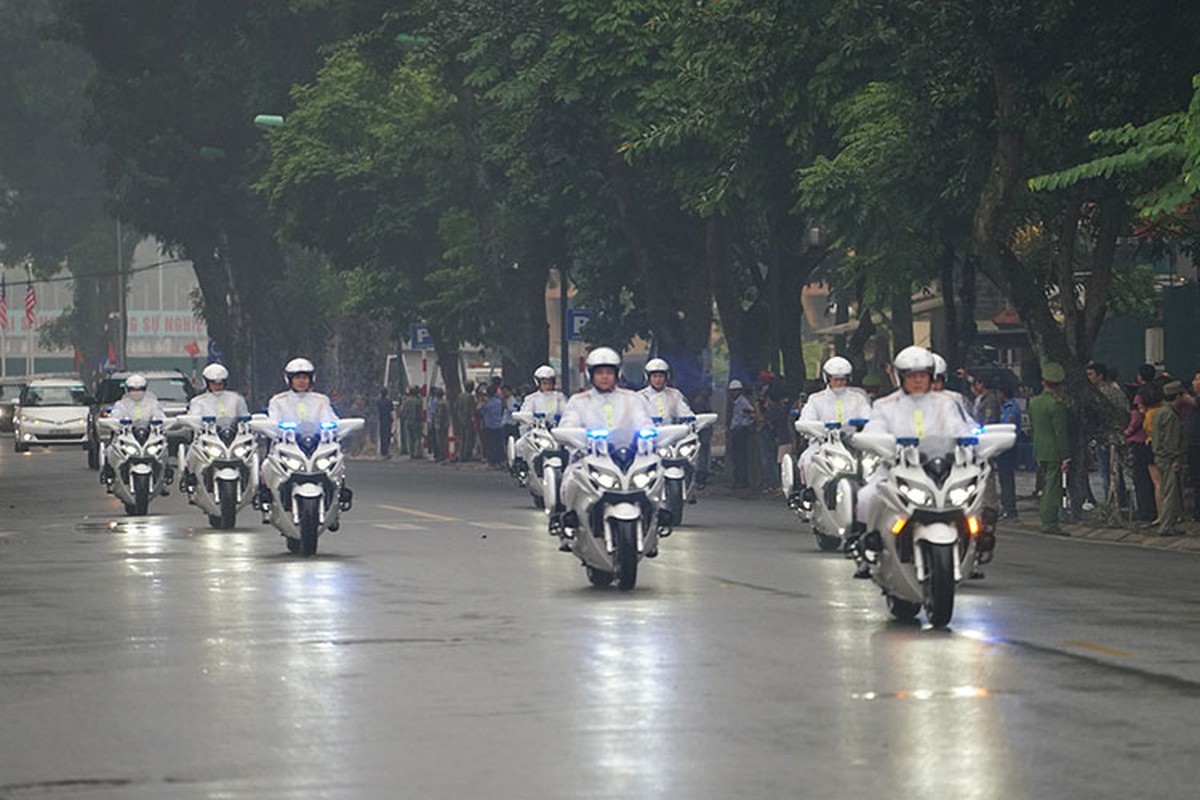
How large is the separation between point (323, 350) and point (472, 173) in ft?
65.1

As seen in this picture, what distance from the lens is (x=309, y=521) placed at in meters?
23.3

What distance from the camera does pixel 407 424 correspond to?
62.8 meters

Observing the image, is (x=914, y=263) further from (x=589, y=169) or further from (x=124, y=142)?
(x=124, y=142)

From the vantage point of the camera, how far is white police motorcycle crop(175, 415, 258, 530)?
92.1 ft

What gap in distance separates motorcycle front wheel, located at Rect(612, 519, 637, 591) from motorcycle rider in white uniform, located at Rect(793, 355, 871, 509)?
16.9 ft

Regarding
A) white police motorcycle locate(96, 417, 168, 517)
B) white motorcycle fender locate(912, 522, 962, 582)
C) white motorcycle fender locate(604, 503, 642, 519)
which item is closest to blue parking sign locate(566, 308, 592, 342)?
white police motorcycle locate(96, 417, 168, 517)

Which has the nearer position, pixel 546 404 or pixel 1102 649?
pixel 1102 649

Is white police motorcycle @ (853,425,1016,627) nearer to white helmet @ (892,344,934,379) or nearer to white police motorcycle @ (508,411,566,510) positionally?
white helmet @ (892,344,934,379)

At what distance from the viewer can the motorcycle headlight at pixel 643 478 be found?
61.9 ft

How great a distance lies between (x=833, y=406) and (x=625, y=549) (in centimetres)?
569

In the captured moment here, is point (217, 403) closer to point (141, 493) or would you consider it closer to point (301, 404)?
point (141, 493)

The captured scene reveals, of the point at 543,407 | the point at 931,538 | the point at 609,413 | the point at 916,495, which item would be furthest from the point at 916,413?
the point at 543,407

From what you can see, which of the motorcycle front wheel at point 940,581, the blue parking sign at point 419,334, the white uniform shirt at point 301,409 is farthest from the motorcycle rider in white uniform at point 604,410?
the blue parking sign at point 419,334

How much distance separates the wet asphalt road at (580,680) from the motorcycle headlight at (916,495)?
0.81m
